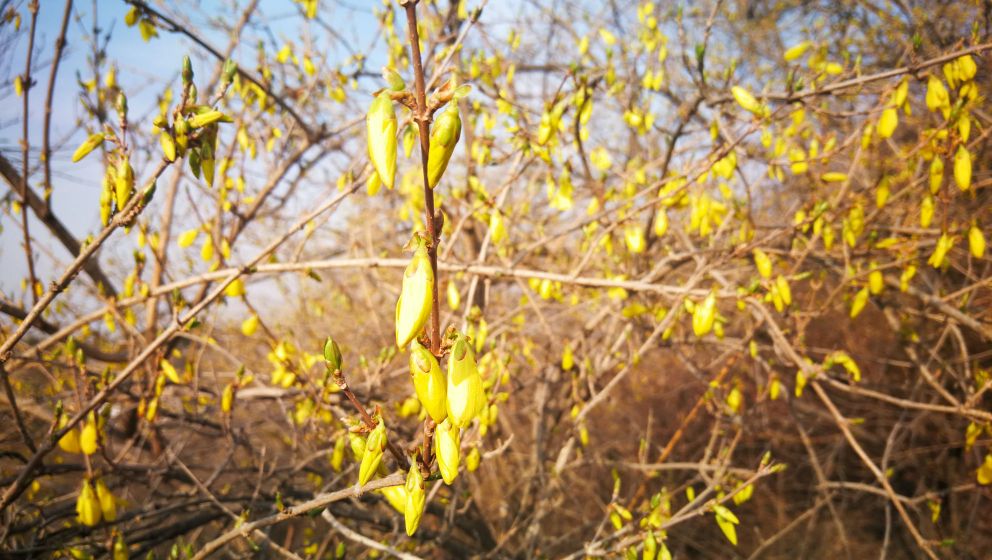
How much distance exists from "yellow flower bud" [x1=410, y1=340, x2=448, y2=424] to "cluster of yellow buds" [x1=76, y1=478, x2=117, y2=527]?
134cm

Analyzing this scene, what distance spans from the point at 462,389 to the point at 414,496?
0.22 m

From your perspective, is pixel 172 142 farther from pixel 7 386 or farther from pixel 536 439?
pixel 536 439

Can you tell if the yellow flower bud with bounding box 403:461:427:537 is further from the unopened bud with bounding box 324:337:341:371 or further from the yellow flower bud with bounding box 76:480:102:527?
the yellow flower bud with bounding box 76:480:102:527

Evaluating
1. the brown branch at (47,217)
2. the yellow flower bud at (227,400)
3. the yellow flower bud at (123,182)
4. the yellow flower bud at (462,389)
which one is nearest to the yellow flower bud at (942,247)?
the yellow flower bud at (462,389)

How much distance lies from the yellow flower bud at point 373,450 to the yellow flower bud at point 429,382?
0.48 ft

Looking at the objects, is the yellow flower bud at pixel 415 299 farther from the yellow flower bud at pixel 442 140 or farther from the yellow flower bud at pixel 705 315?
the yellow flower bud at pixel 705 315

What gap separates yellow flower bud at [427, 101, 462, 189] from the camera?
21.5 inches

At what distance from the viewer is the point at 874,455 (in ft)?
14.4

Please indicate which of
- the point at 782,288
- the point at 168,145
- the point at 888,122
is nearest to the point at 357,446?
the point at 168,145

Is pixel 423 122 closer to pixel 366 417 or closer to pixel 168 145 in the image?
pixel 366 417

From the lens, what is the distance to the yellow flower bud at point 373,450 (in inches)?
27.8

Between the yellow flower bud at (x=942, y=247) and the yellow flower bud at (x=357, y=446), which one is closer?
the yellow flower bud at (x=357, y=446)

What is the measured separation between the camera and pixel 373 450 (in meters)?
0.71

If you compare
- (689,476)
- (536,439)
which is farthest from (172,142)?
(689,476)
